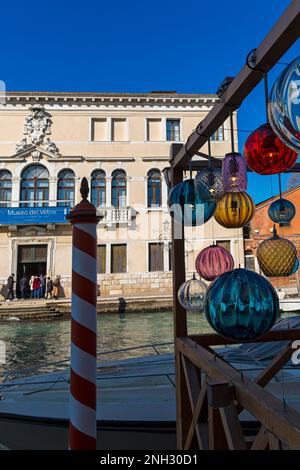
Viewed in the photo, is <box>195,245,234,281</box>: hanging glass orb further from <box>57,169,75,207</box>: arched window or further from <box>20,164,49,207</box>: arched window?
<box>20,164,49,207</box>: arched window

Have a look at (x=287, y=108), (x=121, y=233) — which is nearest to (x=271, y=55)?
(x=287, y=108)

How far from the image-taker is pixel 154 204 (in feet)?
52.4

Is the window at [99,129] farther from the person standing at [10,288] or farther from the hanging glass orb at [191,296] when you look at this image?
the hanging glass orb at [191,296]

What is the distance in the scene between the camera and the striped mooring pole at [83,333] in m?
1.48

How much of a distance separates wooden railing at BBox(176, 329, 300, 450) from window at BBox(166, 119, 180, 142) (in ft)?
50.7

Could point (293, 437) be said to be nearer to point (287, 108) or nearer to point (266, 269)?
point (287, 108)

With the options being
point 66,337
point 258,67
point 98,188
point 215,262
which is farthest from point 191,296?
point 98,188

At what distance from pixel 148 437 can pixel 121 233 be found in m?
13.3

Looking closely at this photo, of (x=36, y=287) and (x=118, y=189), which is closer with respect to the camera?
(x=36, y=287)

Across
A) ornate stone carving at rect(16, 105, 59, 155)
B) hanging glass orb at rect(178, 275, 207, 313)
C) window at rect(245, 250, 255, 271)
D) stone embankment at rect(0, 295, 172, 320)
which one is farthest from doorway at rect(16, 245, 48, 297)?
hanging glass orb at rect(178, 275, 207, 313)

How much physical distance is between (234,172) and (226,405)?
3.50 feet

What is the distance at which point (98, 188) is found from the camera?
52.1 ft

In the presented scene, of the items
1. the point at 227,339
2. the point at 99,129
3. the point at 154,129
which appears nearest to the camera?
the point at 227,339

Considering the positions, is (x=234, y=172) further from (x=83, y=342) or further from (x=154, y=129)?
(x=154, y=129)
